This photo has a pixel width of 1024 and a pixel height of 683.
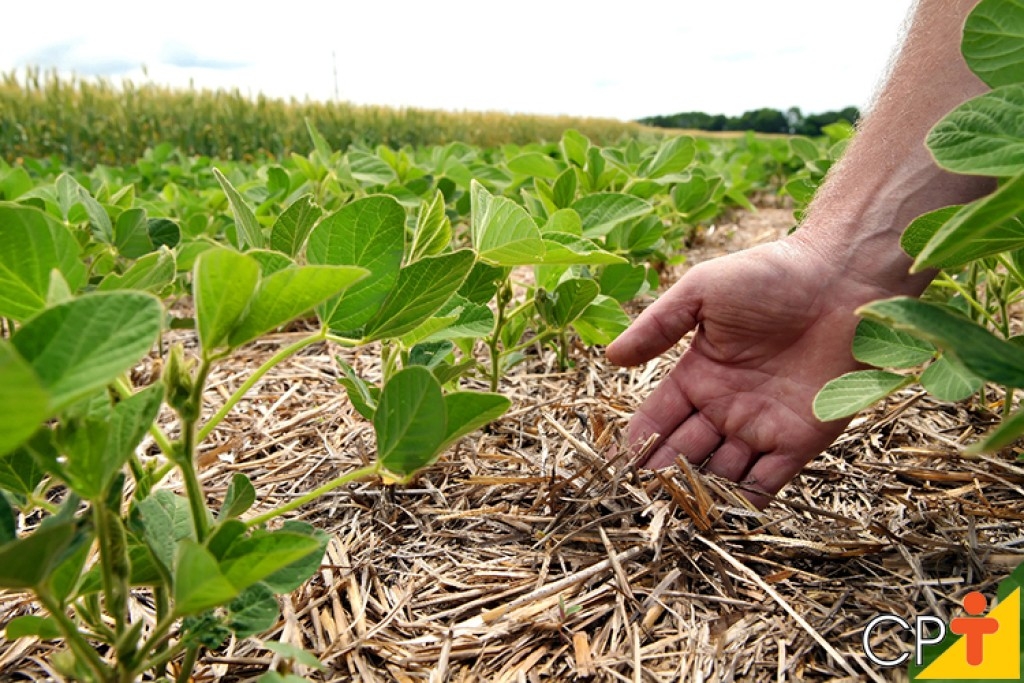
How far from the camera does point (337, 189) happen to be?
7.90 ft

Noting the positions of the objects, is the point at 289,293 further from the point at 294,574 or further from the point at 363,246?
the point at 294,574

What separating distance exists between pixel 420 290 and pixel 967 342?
469mm

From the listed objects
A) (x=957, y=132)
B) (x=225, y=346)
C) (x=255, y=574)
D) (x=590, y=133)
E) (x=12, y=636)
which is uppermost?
(x=957, y=132)

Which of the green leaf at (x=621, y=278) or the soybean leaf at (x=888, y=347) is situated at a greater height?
the soybean leaf at (x=888, y=347)

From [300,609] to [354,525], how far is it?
0.17 metres

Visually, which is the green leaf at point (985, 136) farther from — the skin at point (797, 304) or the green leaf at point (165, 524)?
the green leaf at point (165, 524)

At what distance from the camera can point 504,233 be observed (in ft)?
2.85

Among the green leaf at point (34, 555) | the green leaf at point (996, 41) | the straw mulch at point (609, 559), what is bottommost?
the straw mulch at point (609, 559)

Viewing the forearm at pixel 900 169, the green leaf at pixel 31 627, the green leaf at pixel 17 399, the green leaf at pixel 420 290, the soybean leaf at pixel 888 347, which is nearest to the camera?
the green leaf at pixel 17 399

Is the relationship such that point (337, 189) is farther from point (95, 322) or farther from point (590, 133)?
point (590, 133)

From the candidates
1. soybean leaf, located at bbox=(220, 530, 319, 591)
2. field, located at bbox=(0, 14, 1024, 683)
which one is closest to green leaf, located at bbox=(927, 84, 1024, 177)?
field, located at bbox=(0, 14, 1024, 683)

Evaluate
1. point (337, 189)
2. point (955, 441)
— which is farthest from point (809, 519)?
point (337, 189)

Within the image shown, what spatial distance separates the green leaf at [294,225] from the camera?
2.70ft

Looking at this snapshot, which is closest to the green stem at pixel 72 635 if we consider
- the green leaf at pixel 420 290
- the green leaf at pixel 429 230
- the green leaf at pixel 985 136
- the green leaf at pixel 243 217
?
the green leaf at pixel 420 290
